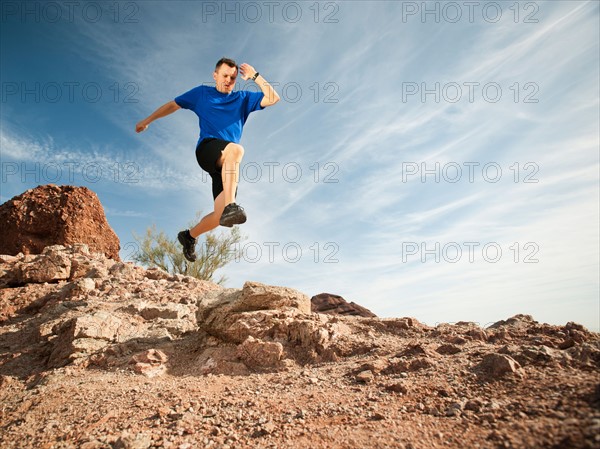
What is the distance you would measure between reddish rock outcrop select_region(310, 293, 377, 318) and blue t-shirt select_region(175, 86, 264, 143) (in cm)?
842

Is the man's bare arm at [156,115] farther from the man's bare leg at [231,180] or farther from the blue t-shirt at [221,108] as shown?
the man's bare leg at [231,180]

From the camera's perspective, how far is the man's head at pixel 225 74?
15.8 feet

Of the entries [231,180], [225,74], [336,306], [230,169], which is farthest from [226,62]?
[336,306]

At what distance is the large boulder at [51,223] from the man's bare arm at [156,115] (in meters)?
8.81

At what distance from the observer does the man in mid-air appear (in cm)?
433

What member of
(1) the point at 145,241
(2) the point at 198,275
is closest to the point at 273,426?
(2) the point at 198,275

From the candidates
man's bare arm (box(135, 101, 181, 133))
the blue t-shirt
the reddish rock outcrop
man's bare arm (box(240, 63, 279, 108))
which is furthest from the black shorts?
the reddish rock outcrop

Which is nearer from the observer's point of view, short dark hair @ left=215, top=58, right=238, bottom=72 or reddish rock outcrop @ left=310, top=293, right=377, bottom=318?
short dark hair @ left=215, top=58, right=238, bottom=72

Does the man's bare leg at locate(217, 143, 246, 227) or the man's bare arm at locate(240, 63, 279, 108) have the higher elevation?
the man's bare arm at locate(240, 63, 279, 108)

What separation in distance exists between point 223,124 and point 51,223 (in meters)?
10.9

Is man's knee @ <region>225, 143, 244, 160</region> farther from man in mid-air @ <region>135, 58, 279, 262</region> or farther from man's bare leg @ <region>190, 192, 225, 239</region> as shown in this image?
man's bare leg @ <region>190, 192, 225, 239</region>

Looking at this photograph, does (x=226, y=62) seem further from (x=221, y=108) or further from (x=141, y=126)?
(x=141, y=126)

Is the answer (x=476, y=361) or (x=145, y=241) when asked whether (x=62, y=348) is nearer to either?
(x=476, y=361)

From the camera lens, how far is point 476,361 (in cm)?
357
